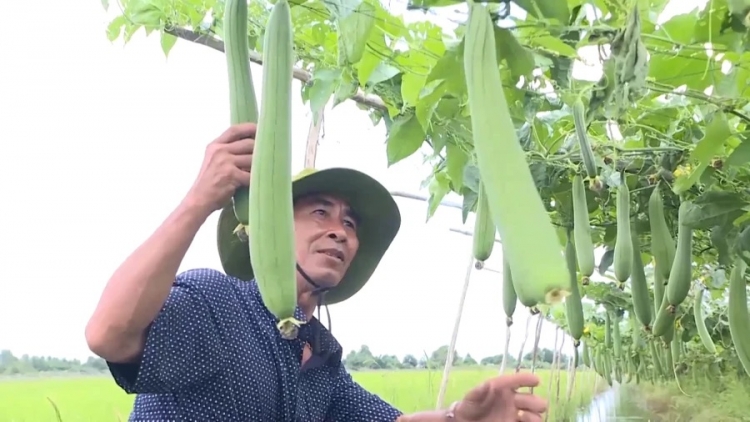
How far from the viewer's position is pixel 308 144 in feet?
8.02

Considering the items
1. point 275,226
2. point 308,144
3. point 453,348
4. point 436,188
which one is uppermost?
point 308,144

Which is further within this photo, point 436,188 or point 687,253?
point 436,188

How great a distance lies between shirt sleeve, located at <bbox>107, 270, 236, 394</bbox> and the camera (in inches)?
43.3

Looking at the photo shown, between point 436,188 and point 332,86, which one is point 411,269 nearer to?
point 436,188

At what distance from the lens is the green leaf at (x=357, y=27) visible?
0.95m

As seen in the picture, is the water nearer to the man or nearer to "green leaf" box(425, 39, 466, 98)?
the man

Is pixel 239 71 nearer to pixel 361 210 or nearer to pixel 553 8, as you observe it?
pixel 553 8

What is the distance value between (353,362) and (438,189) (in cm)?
88

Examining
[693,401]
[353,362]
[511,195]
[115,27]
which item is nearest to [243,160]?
[511,195]

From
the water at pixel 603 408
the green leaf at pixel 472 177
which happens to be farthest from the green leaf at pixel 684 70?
the water at pixel 603 408

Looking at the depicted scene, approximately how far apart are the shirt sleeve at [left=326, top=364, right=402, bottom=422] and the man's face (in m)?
0.29

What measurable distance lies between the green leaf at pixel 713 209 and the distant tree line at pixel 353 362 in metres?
1.44

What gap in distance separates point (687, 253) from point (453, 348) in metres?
1.85

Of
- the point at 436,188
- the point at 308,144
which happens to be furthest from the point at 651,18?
the point at 308,144
